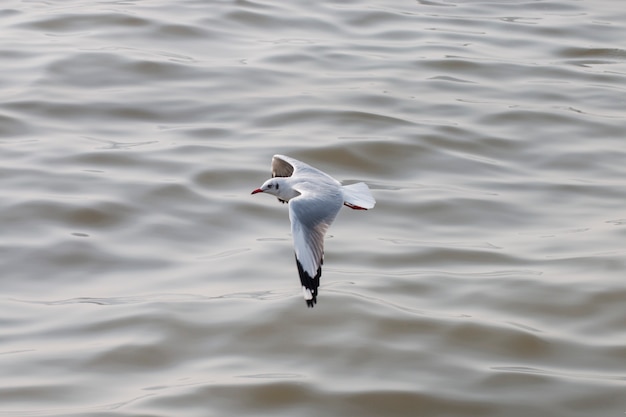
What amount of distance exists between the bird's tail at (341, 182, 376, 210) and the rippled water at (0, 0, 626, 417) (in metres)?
1.06

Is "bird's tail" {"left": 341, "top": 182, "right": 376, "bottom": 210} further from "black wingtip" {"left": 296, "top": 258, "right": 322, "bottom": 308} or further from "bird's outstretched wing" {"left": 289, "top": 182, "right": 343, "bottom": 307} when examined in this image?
"black wingtip" {"left": 296, "top": 258, "right": 322, "bottom": 308}

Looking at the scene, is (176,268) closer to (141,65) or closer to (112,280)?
(112,280)

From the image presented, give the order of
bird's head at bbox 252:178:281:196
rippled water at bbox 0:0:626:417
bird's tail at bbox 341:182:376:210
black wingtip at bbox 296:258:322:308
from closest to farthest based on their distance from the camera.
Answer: black wingtip at bbox 296:258:322:308
bird's tail at bbox 341:182:376:210
bird's head at bbox 252:178:281:196
rippled water at bbox 0:0:626:417

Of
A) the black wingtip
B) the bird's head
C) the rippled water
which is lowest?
the rippled water

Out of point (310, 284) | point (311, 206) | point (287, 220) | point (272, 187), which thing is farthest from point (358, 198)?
point (287, 220)

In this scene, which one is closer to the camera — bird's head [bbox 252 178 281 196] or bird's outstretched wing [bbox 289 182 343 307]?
bird's outstretched wing [bbox 289 182 343 307]

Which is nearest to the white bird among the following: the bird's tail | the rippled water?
the bird's tail

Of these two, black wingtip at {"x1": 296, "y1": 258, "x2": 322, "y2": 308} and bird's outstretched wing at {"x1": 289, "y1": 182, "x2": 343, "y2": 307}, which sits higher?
→ bird's outstretched wing at {"x1": 289, "y1": 182, "x2": 343, "y2": 307}

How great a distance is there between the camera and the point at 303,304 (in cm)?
774

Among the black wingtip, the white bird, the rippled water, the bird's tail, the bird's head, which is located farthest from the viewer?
the rippled water

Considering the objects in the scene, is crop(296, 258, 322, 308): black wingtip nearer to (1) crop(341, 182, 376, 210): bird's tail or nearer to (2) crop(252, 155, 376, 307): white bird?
(2) crop(252, 155, 376, 307): white bird

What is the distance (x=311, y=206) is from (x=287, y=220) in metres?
2.90

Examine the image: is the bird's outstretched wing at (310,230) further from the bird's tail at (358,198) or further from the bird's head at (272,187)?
the bird's head at (272,187)

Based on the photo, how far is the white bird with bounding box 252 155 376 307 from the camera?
5801 millimetres
